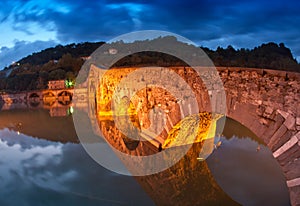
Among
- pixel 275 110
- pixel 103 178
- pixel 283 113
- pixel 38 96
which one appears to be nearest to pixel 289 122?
pixel 283 113

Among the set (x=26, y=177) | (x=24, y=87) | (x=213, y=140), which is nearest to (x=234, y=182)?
(x=213, y=140)

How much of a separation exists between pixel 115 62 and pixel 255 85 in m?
10.4

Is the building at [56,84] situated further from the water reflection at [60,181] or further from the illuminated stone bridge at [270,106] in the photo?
the illuminated stone bridge at [270,106]

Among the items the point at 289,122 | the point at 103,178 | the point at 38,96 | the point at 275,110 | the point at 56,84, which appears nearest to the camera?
the point at 289,122

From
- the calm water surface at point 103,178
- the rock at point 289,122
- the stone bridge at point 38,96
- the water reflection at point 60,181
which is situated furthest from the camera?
the stone bridge at point 38,96

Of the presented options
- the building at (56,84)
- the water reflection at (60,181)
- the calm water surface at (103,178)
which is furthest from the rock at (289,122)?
the building at (56,84)

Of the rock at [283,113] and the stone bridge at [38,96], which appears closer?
the rock at [283,113]

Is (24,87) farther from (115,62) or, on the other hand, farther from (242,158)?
(242,158)

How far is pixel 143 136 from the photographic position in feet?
25.1

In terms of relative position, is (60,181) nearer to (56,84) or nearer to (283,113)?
(283,113)

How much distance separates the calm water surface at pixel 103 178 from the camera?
16.8 ft

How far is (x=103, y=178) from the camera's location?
6.07 metres

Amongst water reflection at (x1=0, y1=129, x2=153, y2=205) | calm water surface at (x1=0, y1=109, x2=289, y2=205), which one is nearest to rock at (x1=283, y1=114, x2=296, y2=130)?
calm water surface at (x1=0, y1=109, x2=289, y2=205)

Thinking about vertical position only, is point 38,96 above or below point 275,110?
above
